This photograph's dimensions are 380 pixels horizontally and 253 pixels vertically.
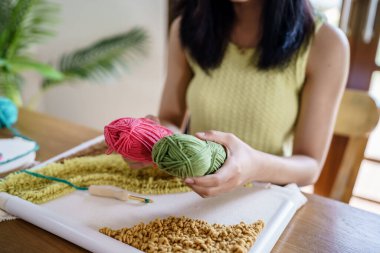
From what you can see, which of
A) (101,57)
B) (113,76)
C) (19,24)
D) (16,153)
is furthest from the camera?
(113,76)

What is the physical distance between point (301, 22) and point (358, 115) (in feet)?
0.98

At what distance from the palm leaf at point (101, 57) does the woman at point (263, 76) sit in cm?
81

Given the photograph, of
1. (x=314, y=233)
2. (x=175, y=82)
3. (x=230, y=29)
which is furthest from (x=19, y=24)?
(x=314, y=233)

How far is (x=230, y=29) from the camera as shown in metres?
0.86

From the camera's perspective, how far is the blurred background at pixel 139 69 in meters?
1.31

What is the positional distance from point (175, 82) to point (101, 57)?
0.90m

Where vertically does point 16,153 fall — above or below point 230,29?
below

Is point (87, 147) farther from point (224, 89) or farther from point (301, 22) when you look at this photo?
point (301, 22)

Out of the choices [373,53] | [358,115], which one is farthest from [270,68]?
[373,53]

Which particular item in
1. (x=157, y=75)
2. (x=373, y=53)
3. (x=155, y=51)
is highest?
(x=373, y=53)

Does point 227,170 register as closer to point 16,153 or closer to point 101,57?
point 16,153

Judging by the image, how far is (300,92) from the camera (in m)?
0.82

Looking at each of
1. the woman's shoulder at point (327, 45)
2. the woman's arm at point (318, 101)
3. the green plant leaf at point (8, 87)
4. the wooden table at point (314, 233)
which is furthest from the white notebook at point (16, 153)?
the green plant leaf at point (8, 87)

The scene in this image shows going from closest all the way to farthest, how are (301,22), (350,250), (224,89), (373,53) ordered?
(350,250) → (301,22) → (224,89) → (373,53)
